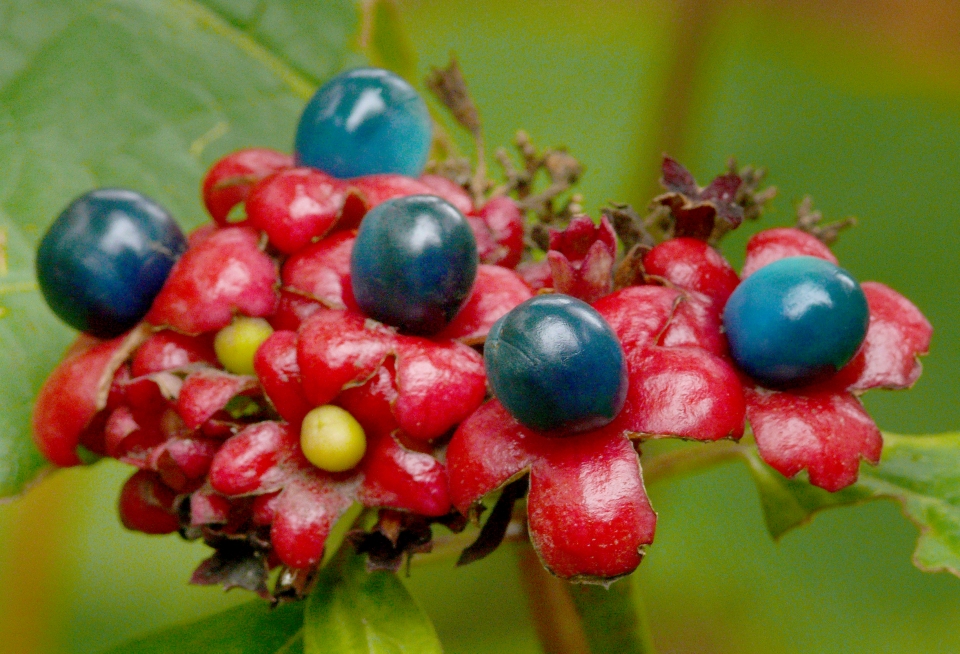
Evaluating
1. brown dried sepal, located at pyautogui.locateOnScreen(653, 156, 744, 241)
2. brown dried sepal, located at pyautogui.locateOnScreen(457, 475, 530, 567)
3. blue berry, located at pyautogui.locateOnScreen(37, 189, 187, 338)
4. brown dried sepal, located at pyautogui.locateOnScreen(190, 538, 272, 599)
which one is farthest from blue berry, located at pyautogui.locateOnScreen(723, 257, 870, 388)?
blue berry, located at pyautogui.locateOnScreen(37, 189, 187, 338)

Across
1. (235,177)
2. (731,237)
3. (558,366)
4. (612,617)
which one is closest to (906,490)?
(612,617)

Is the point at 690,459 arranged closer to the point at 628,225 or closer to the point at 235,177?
the point at 628,225

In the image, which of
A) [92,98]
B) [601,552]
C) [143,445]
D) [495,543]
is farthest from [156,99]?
[601,552]

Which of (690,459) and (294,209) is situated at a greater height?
(294,209)

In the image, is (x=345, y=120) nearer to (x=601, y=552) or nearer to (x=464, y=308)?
(x=464, y=308)

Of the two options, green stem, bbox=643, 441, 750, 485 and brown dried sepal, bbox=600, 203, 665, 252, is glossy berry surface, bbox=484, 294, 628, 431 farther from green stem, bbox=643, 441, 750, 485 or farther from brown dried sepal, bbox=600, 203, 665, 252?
green stem, bbox=643, 441, 750, 485

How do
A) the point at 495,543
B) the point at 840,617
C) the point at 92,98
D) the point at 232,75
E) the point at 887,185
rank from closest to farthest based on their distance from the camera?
the point at 495,543, the point at 92,98, the point at 232,75, the point at 840,617, the point at 887,185
